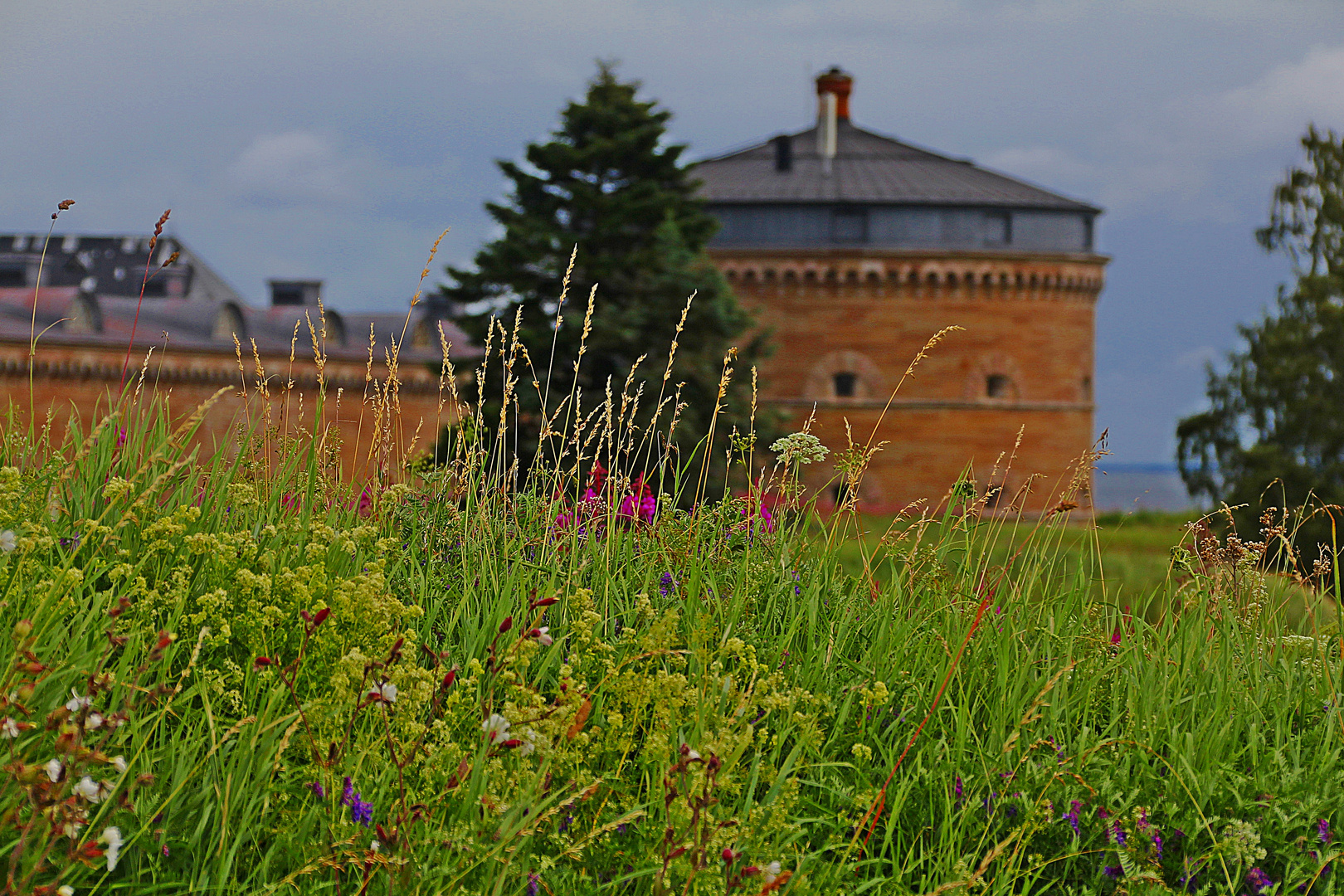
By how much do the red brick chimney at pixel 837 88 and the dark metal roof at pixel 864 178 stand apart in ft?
3.37

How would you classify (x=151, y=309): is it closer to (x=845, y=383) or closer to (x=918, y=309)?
(x=845, y=383)

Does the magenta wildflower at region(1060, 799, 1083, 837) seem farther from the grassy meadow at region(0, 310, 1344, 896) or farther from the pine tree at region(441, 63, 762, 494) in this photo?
the pine tree at region(441, 63, 762, 494)

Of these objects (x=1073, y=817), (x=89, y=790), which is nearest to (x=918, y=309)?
(x=1073, y=817)

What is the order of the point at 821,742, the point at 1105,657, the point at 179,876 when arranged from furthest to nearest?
the point at 1105,657
the point at 821,742
the point at 179,876

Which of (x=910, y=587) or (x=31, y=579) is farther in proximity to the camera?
(x=910, y=587)

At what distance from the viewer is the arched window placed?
32.5 meters

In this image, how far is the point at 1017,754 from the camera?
317cm

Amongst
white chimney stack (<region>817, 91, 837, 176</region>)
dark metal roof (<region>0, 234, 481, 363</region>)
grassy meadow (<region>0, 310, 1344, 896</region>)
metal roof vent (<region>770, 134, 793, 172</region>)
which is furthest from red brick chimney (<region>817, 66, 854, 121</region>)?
grassy meadow (<region>0, 310, 1344, 896</region>)

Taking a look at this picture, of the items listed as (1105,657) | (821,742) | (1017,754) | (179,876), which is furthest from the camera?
(1105,657)

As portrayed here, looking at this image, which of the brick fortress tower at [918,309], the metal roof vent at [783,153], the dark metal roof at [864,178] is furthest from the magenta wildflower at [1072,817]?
the metal roof vent at [783,153]

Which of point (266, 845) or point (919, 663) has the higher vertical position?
point (919, 663)

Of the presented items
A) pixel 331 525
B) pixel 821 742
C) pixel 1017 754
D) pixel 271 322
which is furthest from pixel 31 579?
pixel 271 322

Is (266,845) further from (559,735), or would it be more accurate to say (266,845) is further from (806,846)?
(806,846)

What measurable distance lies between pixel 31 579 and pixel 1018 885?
2733 mm
